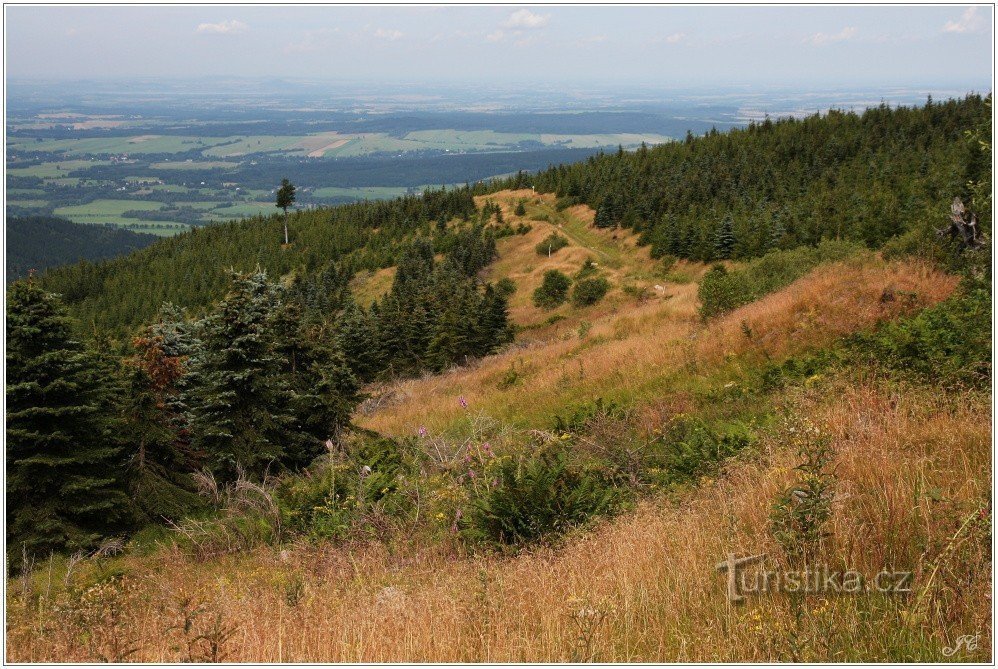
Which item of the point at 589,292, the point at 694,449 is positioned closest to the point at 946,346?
the point at 694,449

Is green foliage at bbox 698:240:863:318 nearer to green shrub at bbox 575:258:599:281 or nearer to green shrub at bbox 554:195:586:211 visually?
green shrub at bbox 575:258:599:281

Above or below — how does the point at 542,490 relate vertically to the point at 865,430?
below

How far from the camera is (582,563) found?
4281mm

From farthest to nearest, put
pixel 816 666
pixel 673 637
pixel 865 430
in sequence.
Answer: pixel 865 430 < pixel 673 637 < pixel 816 666

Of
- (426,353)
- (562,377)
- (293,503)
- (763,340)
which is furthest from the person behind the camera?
(426,353)

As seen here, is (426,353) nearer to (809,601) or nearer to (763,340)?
(763,340)

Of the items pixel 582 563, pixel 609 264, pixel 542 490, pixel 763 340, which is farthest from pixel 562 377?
pixel 609 264

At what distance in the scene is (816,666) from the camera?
9.13 feet

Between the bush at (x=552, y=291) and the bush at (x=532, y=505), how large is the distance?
46103 millimetres

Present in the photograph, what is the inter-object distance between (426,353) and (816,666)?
35.5 m

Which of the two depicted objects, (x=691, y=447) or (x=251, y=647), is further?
(x=691, y=447)

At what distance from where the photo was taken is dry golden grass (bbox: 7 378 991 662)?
307cm

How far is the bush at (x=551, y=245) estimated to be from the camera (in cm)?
6531

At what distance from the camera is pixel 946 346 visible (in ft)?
23.9
